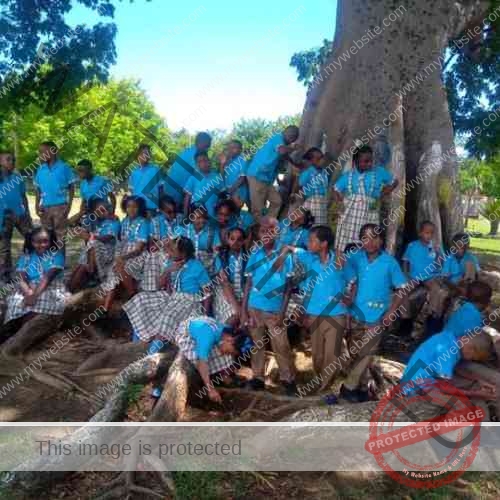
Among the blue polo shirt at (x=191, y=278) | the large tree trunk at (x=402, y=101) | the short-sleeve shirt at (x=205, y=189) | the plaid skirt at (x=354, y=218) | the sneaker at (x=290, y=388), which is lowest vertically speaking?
the sneaker at (x=290, y=388)

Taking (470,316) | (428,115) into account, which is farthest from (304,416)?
(428,115)

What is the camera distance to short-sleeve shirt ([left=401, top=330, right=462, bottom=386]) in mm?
3859

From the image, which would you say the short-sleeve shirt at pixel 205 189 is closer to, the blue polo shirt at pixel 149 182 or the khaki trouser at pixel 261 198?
the khaki trouser at pixel 261 198

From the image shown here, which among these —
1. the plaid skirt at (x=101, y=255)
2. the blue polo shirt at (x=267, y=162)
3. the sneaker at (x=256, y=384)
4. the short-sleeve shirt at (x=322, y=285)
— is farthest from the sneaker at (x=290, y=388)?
the plaid skirt at (x=101, y=255)

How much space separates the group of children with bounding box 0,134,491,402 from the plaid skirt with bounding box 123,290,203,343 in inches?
0.4

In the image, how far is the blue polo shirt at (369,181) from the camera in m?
6.14

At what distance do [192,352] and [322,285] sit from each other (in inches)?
51.9

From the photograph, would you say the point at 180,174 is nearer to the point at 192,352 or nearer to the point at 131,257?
the point at 131,257

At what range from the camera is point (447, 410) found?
396 cm

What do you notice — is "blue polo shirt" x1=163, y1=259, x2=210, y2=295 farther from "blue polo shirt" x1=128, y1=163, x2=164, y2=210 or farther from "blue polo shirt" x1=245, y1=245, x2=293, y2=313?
"blue polo shirt" x1=128, y1=163, x2=164, y2=210

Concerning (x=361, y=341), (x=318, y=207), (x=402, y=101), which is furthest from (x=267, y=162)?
(x=361, y=341)

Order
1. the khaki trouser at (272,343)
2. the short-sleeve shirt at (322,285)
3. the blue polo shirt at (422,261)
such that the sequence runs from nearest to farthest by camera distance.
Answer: the short-sleeve shirt at (322,285) < the khaki trouser at (272,343) < the blue polo shirt at (422,261)

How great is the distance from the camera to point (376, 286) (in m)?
4.97

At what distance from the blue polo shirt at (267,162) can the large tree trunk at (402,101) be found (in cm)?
52
